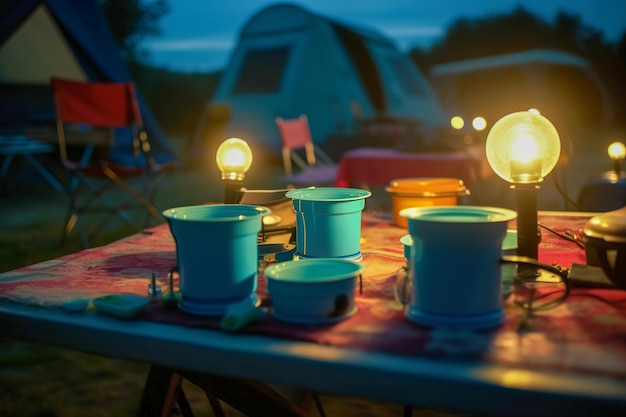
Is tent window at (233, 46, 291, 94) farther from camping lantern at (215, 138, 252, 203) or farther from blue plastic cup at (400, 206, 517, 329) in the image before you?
blue plastic cup at (400, 206, 517, 329)

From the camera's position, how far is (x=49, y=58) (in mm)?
7039

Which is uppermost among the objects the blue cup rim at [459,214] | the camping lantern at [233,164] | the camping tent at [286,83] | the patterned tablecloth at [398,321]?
the camping tent at [286,83]

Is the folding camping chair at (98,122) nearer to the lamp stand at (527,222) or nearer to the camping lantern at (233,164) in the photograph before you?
the camping lantern at (233,164)

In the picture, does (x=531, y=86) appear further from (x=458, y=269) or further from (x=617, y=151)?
(x=458, y=269)

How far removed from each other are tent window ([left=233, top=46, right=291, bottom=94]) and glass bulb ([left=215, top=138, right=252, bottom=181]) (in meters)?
6.89

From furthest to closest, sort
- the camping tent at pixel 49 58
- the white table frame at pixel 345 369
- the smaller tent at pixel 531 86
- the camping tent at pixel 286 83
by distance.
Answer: the smaller tent at pixel 531 86 < the camping tent at pixel 286 83 < the camping tent at pixel 49 58 < the white table frame at pixel 345 369

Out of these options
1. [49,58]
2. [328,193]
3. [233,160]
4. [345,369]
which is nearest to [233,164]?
[233,160]

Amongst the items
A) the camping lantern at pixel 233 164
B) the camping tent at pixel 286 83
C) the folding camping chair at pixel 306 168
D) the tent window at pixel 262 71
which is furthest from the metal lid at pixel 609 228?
the tent window at pixel 262 71

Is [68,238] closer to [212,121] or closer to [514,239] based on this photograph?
[514,239]

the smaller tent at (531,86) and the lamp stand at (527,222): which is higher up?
the smaller tent at (531,86)

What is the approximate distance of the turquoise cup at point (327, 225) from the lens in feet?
3.50

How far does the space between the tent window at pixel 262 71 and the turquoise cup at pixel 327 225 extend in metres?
7.30

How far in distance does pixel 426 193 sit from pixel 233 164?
0.47m

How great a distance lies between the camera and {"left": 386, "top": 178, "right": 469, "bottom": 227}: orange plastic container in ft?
4.78
